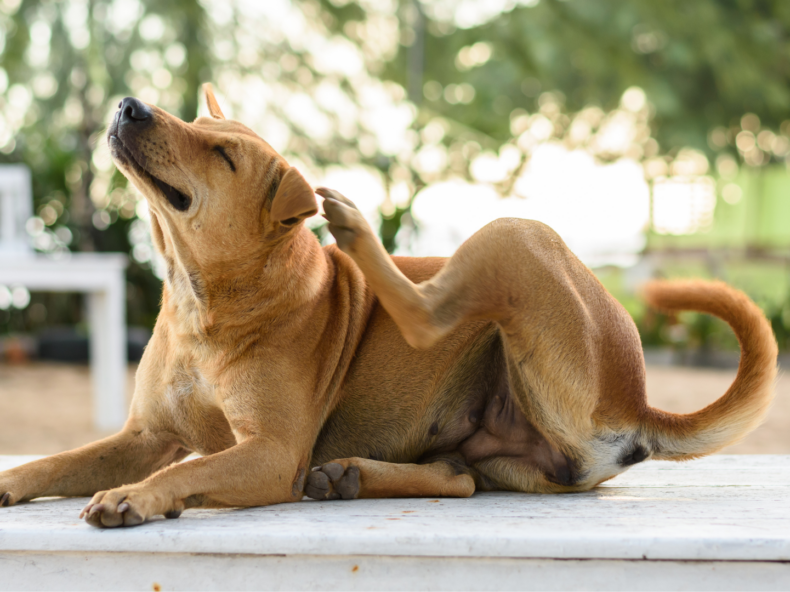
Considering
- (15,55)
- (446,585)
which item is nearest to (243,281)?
(446,585)

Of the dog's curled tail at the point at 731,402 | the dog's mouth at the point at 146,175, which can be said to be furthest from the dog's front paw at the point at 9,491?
the dog's curled tail at the point at 731,402

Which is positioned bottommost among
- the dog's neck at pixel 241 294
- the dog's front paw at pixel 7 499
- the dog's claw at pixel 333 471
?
the dog's front paw at pixel 7 499

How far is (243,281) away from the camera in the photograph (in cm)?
206

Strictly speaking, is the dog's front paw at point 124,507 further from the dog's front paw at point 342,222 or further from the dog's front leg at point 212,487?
the dog's front paw at point 342,222

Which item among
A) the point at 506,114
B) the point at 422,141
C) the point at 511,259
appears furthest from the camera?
the point at 506,114

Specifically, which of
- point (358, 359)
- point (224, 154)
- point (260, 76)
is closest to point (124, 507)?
point (358, 359)

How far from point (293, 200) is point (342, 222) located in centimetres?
15

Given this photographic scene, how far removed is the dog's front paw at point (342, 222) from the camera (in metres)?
1.86

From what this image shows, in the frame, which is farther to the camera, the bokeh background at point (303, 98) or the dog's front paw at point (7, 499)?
the bokeh background at point (303, 98)

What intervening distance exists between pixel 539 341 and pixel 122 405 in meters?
4.42

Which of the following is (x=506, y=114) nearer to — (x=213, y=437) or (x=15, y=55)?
(x=15, y=55)

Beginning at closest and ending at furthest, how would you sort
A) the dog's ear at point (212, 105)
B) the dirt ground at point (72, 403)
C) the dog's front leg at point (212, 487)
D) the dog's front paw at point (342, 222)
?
the dog's front leg at point (212, 487), the dog's front paw at point (342, 222), the dog's ear at point (212, 105), the dirt ground at point (72, 403)

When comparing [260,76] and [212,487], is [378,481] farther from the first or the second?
[260,76]

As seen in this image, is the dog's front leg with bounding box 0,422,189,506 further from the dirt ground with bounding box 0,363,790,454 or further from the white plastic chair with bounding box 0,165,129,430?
the white plastic chair with bounding box 0,165,129,430
